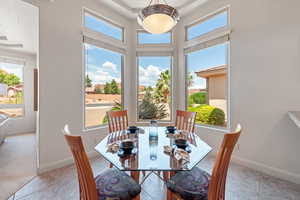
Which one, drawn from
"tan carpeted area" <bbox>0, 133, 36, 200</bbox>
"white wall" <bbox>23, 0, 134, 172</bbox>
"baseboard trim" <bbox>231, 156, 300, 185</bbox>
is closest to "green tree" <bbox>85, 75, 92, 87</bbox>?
"white wall" <bbox>23, 0, 134, 172</bbox>

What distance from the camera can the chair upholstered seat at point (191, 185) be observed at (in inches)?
45.4

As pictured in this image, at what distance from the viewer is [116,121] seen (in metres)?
2.44

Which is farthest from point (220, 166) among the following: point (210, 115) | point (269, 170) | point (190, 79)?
point (190, 79)

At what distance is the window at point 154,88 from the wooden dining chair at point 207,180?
2.50 metres

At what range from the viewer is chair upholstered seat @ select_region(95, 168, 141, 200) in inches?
44.9

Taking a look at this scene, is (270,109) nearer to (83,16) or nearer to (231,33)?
(231,33)

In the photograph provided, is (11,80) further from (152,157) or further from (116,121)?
(152,157)

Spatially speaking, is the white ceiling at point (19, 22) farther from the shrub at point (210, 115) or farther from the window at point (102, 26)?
the shrub at point (210, 115)

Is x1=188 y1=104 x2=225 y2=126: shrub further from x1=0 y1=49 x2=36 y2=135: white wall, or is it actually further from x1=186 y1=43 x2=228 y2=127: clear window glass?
x1=0 y1=49 x2=36 y2=135: white wall

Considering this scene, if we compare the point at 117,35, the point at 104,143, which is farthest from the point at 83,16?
the point at 104,143

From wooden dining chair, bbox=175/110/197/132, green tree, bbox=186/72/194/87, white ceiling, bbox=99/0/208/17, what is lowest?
wooden dining chair, bbox=175/110/197/132

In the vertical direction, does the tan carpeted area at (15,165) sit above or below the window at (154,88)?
below

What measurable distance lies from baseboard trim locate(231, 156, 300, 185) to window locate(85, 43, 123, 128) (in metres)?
2.85

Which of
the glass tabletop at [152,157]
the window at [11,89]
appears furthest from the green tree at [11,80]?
the glass tabletop at [152,157]
